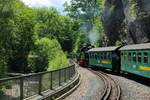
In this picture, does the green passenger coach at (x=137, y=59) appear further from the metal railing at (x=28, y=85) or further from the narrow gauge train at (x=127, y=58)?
the metal railing at (x=28, y=85)

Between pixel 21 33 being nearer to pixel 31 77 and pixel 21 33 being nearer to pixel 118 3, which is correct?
pixel 118 3

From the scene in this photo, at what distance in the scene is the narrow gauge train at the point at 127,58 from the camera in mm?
21266

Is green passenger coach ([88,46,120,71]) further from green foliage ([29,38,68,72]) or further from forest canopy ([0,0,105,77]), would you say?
green foliage ([29,38,68,72])

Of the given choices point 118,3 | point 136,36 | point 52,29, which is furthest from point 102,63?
point 52,29

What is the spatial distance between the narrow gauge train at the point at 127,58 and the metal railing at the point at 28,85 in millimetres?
6613

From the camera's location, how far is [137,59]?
23234mm

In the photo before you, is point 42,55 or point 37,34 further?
point 37,34

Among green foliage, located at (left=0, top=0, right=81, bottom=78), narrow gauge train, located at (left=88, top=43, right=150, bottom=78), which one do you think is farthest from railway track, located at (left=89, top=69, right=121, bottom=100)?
green foliage, located at (left=0, top=0, right=81, bottom=78)

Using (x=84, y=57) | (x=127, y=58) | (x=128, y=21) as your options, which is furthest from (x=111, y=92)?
(x=84, y=57)

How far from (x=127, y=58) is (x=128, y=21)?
64.1ft

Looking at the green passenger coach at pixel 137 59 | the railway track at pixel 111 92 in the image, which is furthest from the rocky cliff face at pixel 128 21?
the railway track at pixel 111 92

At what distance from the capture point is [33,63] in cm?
5094

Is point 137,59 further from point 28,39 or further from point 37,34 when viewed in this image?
point 37,34

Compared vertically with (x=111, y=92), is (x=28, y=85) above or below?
above
